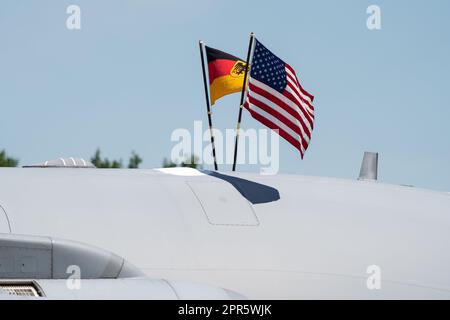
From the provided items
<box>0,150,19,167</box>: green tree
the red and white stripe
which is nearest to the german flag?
the red and white stripe

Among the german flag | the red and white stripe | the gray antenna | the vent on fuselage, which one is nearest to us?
the vent on fuselage

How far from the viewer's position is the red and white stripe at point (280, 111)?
15.1 metres

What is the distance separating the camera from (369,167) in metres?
15.1

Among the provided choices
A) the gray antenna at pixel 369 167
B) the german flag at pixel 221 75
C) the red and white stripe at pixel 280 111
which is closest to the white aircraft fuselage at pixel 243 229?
the gray antenna at pixel 369 167

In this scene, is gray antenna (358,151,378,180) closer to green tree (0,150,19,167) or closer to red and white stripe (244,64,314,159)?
red and white stripe (244,64,314,159)

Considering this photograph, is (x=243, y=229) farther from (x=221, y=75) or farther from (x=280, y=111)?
(x=221, y=75)

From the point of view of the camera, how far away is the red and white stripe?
15.1 metres

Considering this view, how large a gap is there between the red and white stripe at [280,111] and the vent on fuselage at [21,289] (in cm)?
809

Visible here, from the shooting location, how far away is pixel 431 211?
1260cm

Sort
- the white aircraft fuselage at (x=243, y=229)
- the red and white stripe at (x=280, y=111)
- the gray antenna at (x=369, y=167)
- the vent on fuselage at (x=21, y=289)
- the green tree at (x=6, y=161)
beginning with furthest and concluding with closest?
1. the green tree at (x=6, y=161)
2. the red and white stripe at (x=280, y=111)
3. the gray antenna at (x=369, y=167)
4. the white aircraft fuselage at (x=243, y=229)
5. the vent on fuselage at (x=21, y=289)

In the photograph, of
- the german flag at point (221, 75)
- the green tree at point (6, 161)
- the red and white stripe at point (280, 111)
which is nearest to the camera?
the red and white stripe at point (280, 111)

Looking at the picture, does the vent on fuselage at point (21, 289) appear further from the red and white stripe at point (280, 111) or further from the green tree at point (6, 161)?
the green tree at point (6, 161)

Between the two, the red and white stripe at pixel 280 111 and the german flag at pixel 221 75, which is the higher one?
the german flag at pixel 221 75
